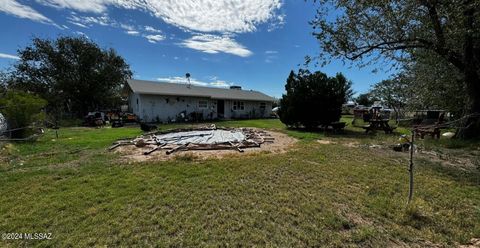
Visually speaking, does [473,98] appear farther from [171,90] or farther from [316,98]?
[171,90]

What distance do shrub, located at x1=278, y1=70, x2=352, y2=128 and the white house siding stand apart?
33.4 ft

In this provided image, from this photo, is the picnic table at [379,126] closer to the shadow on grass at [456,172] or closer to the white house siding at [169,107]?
the shadow on grass at [456,172]

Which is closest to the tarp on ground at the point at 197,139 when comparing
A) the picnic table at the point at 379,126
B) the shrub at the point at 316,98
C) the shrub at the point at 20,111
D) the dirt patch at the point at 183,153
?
the dirt patch at the point at 183,153

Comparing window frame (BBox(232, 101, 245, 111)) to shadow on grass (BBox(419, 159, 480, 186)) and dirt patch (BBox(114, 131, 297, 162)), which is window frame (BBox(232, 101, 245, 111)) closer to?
dirt patch (BBox(114, 131, 297, 162))

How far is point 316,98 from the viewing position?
1266 cm

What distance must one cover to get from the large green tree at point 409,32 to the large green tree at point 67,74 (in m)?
21.9

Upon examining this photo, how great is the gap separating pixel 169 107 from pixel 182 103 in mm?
1267

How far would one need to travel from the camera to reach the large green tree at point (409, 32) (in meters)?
7.30

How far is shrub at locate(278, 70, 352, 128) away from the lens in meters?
12.7

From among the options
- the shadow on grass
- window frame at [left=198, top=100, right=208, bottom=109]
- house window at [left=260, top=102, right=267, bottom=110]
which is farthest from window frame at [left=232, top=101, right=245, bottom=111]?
the shadow on grass

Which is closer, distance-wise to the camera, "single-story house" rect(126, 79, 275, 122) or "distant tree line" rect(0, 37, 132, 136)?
"single-story house" rect(126, 79, 275, 122)

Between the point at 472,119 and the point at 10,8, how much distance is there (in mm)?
25322

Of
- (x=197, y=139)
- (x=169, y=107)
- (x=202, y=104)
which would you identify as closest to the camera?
(x=197, y=139)

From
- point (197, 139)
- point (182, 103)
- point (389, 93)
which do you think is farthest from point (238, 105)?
point (389, 93)
